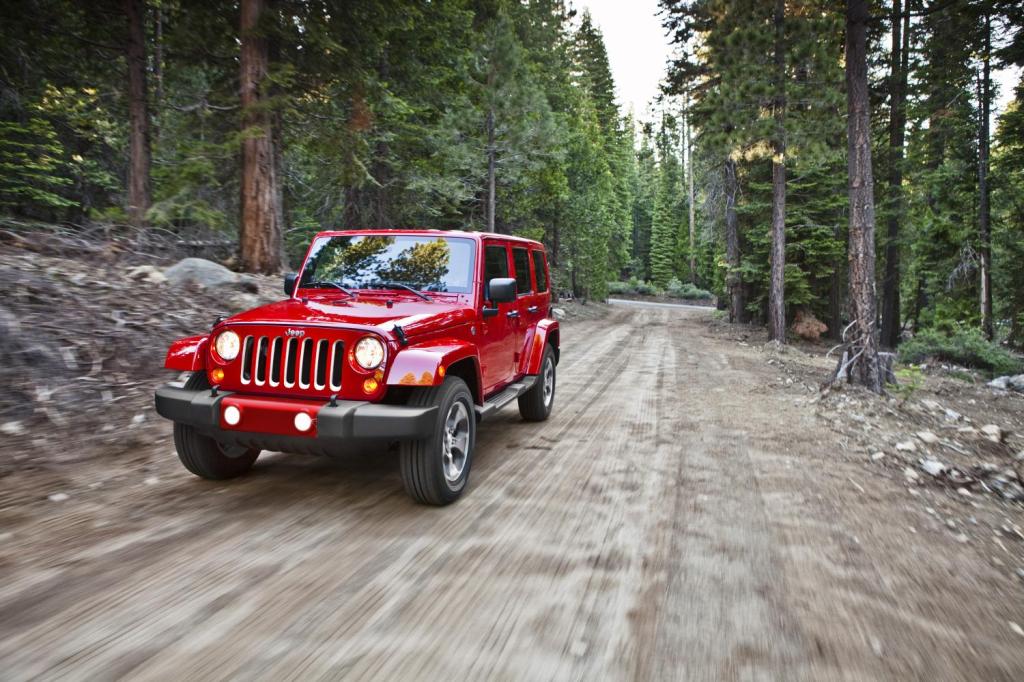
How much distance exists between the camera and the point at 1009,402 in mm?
10695

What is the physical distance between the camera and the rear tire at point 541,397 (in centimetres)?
645

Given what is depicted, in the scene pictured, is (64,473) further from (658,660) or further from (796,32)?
(796,32)

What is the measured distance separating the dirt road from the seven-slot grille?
88 cm

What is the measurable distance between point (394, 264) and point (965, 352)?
18.7m

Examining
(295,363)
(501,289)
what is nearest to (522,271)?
(501,289)

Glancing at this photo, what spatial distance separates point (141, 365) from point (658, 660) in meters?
6.37

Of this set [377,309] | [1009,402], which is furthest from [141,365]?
[1009,402]

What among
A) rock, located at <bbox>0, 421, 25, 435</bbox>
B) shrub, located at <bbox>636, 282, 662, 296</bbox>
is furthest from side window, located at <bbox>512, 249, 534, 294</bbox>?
Result: shrub, located at <bbox>636, 282, 662, 296</bbox>

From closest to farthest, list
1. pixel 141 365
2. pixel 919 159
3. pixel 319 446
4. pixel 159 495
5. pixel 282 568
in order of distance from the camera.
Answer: pixel 282 568, pixel 319 446, pixel 159 495, pixel 141 365, pixel 919 159

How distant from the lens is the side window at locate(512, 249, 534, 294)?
6.08 meters

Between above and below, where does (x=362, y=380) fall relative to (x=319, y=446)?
above

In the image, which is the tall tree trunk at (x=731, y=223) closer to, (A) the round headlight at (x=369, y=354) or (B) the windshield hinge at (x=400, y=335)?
(B) the windshield hinge at (x=400, y=335)

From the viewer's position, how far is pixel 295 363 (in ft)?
12.1

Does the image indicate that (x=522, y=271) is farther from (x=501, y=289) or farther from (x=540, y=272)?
(x=501, y=289)
